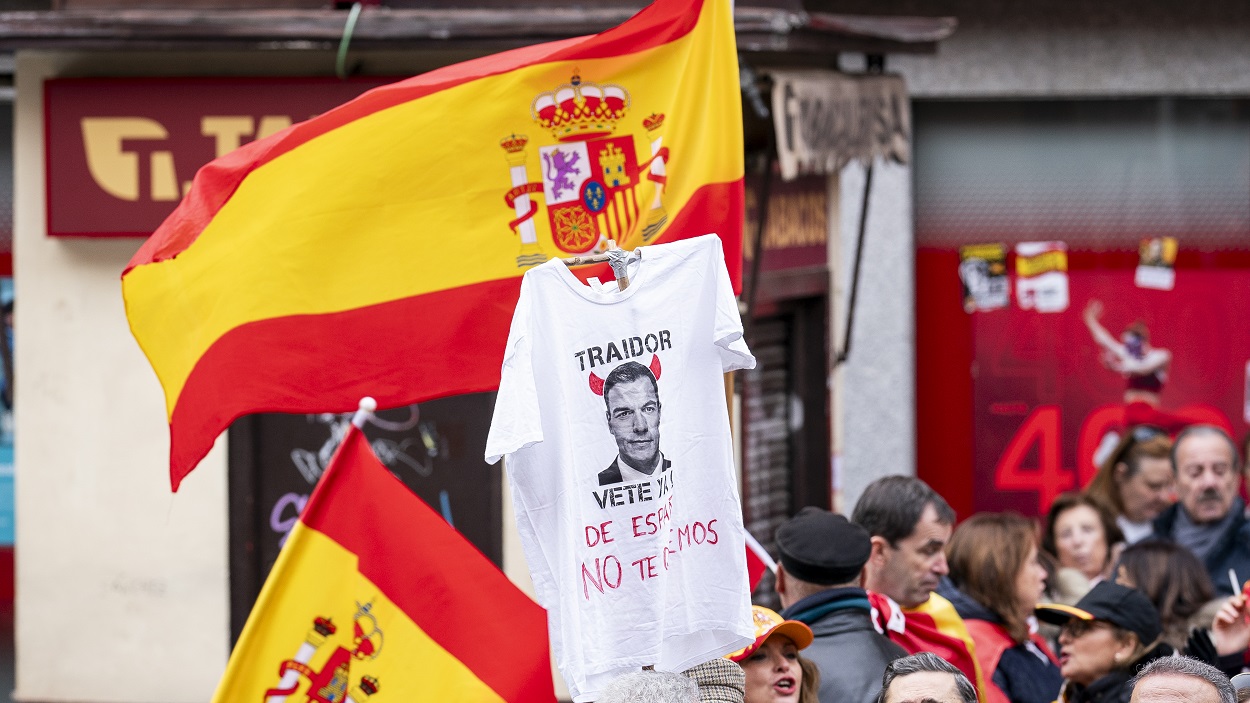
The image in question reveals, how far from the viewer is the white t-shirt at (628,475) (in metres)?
3.88

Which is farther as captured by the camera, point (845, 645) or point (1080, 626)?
point (1080, 626)

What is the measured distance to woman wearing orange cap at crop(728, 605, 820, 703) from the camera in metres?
4.23

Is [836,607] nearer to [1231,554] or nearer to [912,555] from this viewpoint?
[912,555]

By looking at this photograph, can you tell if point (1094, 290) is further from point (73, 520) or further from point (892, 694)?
point (892, 694)

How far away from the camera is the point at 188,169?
24.1 ft

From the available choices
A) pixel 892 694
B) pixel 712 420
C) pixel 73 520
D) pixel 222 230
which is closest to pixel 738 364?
pixel 712 420

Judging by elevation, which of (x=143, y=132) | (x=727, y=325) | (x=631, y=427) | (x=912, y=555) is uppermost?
(x=143, y=132)

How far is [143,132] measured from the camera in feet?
24.2

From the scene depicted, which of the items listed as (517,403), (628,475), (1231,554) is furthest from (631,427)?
(1231,554)

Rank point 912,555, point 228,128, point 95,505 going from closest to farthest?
point 912,555, point 228,128, point 95,505

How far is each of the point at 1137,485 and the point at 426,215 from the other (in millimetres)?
3975

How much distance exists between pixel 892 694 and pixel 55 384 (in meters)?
5.10

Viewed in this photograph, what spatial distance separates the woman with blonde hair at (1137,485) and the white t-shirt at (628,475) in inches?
146

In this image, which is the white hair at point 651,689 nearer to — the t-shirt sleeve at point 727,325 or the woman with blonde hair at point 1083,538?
the t-shirt sleeve at point 727,325
